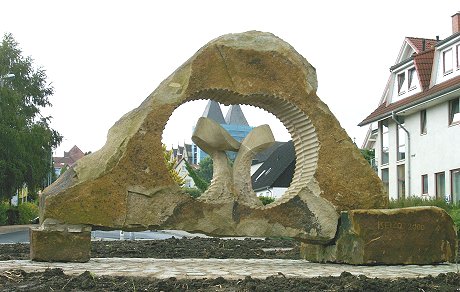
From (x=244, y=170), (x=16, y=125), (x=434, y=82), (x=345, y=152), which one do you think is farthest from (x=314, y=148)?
(x=16, y=125)

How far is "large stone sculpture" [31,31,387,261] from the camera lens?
883 centimetres

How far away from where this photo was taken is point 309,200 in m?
9.75

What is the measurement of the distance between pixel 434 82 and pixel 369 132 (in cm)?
1874

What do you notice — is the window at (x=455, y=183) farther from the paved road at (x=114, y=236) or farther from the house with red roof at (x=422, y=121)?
the paved road at (x=114, y=236)

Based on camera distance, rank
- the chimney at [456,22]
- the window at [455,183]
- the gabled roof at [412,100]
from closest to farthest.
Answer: the gabled roof at [412,100] < the window at [455,183] < the chimney at [456,22]

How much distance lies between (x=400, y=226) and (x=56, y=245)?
15.8 feet

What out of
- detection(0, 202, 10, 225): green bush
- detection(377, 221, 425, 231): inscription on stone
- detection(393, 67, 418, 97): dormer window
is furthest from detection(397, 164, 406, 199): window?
detection(0, 202, 10, 225): green bush

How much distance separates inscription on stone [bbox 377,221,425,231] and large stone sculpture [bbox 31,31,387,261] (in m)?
0.47

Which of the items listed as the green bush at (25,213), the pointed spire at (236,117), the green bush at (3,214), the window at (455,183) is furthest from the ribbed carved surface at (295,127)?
the pointed spire at (236,117)

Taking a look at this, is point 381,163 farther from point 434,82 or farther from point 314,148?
point 314,148

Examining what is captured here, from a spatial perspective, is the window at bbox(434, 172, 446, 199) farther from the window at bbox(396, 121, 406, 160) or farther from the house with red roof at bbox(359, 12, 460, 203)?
the window at bbox(396, 121, 406, 160)

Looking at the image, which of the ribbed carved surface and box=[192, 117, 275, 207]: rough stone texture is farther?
the ribbed carved surface

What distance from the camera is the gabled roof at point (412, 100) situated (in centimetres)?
2453

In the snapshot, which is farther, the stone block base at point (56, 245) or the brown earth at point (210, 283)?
the stone block base at point (56, 245)
